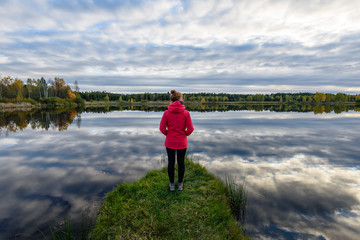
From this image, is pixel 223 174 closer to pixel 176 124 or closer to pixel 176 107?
pixel 176 124

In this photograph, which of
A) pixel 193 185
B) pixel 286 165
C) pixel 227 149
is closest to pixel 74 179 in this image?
pixel 193 185

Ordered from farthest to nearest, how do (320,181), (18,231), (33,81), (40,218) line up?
(33,81) → (320,181) → (40,218) → (18,231)

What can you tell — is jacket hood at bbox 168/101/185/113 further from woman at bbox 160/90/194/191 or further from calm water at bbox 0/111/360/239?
calm water at bbox 0/111/360/239

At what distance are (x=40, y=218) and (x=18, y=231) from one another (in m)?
0.61

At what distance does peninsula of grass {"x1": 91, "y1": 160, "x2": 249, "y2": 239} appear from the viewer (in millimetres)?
4867

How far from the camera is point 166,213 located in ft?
18.5

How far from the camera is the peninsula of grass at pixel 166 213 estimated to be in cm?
487

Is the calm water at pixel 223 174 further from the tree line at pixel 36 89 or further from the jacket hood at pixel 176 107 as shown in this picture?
the tree line at pixel 36 89

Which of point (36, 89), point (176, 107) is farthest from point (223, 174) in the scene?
point (36, 89)

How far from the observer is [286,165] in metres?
10.5

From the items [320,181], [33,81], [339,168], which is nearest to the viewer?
[320,181]

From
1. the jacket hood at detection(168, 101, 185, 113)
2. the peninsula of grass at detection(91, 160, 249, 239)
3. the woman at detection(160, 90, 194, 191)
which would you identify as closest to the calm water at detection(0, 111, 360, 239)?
the peninsula of grass at detection(91, 160, 249, 239)

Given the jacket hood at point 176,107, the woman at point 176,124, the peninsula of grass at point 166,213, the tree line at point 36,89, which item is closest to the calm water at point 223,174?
the peninsula of grass at point 166,213

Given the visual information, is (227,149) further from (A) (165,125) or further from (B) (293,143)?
(A) (165,125)
